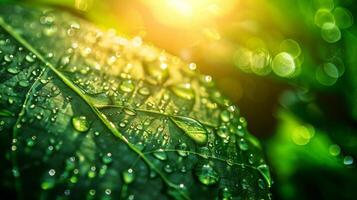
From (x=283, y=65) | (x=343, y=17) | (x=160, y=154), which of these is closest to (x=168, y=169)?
(x=160, y=154)

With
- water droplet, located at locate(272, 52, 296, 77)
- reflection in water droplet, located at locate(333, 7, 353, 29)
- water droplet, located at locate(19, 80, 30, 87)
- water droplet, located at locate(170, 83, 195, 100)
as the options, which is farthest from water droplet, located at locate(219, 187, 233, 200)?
reflection in water droplet, located at locate(333, 7, 353, 29)

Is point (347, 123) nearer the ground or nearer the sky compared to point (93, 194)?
nearer the sky

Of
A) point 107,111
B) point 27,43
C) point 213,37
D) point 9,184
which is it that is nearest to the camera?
point 9,184

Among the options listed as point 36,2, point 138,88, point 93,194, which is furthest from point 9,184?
point 36,2

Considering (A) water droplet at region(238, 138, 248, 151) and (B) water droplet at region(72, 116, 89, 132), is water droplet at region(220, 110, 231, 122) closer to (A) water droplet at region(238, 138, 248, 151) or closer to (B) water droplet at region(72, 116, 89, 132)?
(A) water droplet at region(238, 138, 248, 151)

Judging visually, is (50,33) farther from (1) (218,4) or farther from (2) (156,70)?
(1) (218,4)

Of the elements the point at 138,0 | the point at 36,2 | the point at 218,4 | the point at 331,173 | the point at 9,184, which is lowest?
the point at 9,184
